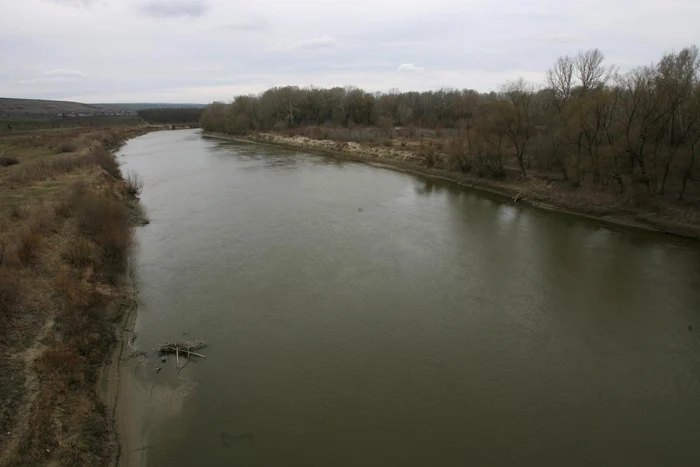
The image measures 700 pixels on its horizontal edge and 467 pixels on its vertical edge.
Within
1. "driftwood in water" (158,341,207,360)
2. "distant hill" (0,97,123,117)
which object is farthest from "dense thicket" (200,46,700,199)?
"distant hill" (0,97,123,117)

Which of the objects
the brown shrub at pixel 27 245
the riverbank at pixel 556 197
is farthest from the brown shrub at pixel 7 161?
the riverbank at pixel 556 197

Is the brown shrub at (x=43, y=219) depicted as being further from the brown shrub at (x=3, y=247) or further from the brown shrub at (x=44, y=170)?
the brown shrub at (x=44, y=170)

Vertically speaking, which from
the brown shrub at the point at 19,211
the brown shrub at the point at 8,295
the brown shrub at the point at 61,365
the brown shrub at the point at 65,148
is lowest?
the brown shrub at the point at 61,365

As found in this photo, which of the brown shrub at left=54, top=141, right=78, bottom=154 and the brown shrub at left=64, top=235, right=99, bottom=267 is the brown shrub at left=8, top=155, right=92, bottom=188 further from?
the brown shrub at left=64, top=235, right=99, bottom=267

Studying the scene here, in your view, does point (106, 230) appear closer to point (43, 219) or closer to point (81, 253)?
point (43, 219)

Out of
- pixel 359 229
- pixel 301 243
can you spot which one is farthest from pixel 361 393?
pixel 359 229

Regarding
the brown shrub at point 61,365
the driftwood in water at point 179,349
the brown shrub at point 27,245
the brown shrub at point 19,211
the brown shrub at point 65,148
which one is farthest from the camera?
the brown shrub at point 65,148
